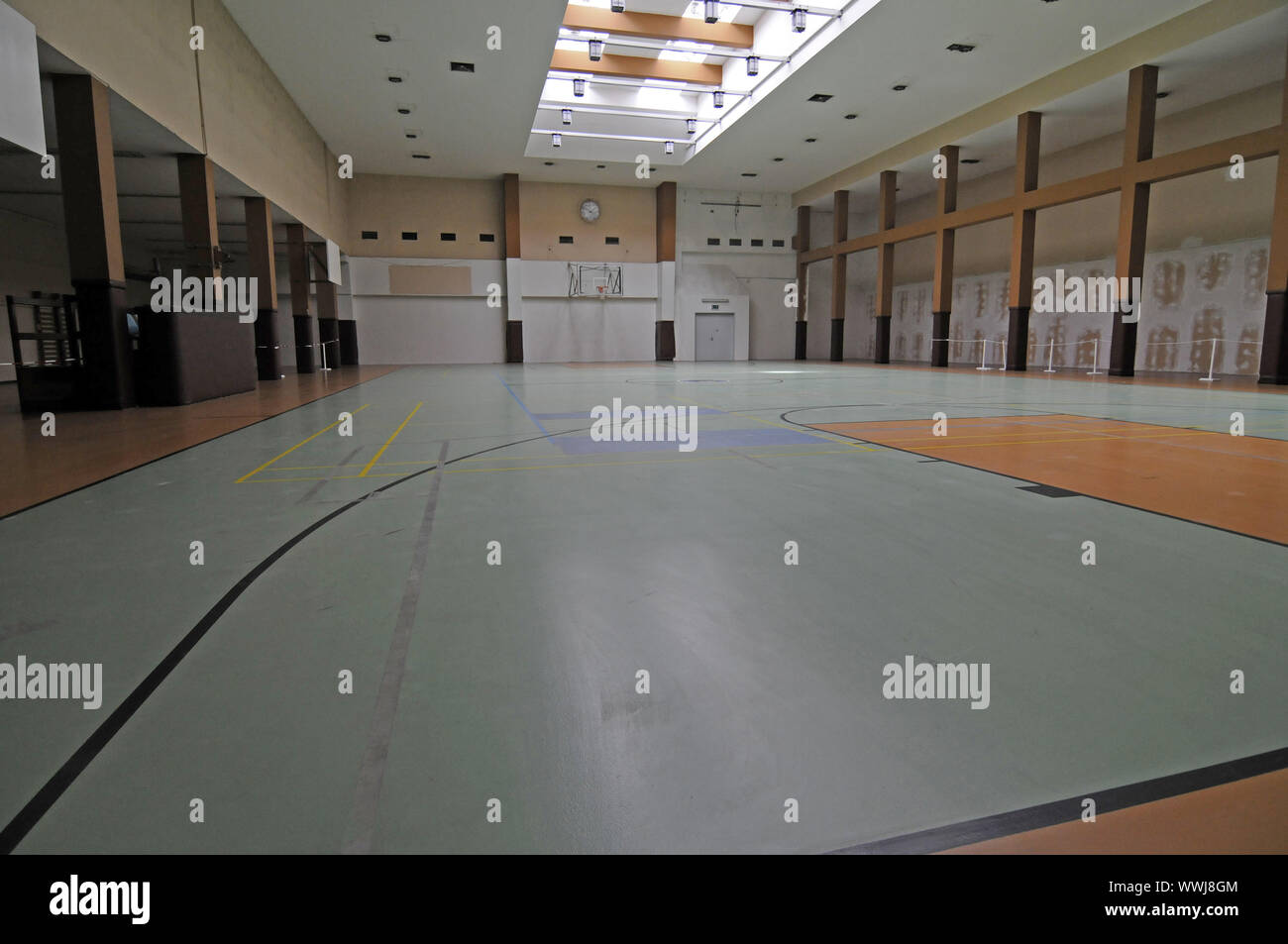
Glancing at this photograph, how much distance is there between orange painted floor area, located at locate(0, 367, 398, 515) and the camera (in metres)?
5.06

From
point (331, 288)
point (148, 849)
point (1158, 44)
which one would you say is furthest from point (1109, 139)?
point (148, 849)

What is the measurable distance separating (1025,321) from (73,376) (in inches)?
818

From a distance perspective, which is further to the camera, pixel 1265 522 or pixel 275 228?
pixel 275 228

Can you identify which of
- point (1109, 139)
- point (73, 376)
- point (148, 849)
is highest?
point (1109, 139)

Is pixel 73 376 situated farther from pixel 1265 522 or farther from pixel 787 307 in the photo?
pixel 787 307

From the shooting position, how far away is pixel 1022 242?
19.6 meters

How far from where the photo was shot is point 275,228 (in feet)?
72.7

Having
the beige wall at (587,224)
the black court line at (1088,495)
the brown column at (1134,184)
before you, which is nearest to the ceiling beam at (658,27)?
the brown column at (1134,184)

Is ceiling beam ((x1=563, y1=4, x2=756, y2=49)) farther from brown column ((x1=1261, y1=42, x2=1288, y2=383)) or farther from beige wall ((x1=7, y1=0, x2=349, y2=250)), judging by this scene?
brown column ((x1=1261, y1=42, x2=1288, y2=383))

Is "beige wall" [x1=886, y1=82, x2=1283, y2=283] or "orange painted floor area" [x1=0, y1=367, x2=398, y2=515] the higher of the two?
"beige wall" [x1=886, y1=82, x2=1283, y2=283]

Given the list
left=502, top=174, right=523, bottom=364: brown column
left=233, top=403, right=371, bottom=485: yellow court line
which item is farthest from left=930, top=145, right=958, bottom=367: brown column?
left=233, top=403, right=371, bottom=485: yellow court line

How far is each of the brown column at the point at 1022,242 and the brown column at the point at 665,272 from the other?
13.5m

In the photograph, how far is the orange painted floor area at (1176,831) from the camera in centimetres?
144

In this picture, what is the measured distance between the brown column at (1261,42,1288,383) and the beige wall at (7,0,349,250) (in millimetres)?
18680
